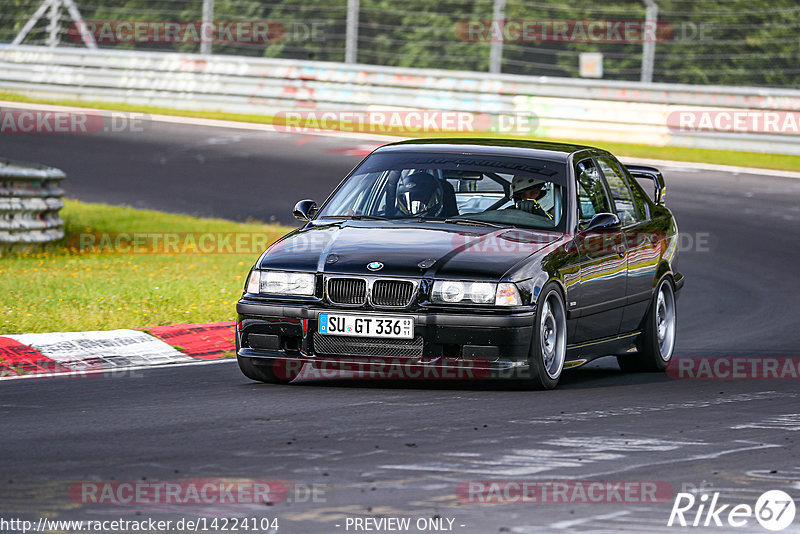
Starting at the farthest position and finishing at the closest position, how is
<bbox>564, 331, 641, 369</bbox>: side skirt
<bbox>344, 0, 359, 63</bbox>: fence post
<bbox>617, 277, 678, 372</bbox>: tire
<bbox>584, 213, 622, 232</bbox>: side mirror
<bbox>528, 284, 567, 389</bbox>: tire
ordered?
<bbox>344, 0, 359, 63</bbox>: fence post, <bbox>617, 277, 678, 372</bbox>: tire, <bbox>584, 213, 622, 232</bbox>: side mirror, <bbox>564, 331, 641, 369</bbox>: side skirt, <bbox>528, 284, 567, 389</bbox>: tire

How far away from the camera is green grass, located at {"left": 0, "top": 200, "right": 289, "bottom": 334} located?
10.9 m

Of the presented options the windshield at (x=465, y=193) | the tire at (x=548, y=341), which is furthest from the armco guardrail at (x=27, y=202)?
the tire at (x=548, y=341)

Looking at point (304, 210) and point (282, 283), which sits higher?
point (304, 210)

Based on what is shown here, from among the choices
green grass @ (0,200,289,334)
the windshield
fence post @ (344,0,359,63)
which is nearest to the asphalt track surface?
the windshield

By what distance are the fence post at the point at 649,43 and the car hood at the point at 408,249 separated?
604 inches

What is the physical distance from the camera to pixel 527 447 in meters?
6.64

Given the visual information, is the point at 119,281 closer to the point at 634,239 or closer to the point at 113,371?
the point at 113,371

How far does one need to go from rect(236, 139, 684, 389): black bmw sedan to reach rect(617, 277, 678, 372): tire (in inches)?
0.5

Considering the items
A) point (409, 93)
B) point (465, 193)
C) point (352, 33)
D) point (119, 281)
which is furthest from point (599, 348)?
point (352, 33)

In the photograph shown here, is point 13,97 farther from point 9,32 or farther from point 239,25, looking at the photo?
point 239,25

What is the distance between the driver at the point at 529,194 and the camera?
916 centimetres

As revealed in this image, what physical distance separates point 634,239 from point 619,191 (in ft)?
1.65

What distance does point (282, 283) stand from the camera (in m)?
8.27

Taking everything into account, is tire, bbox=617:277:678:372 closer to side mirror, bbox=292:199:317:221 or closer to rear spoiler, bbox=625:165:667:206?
rear spoiler, bbox=625:165:667:206
